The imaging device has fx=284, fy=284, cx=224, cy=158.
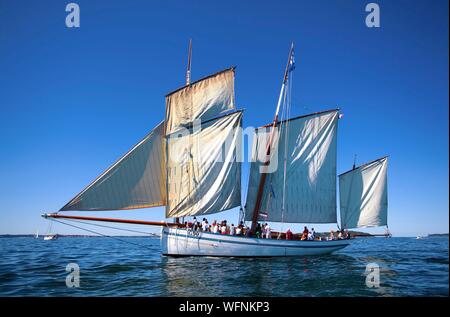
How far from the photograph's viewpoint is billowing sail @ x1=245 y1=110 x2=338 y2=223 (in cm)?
3019

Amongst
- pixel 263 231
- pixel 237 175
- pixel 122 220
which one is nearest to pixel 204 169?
pixel 237 175

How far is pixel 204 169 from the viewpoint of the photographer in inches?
1123

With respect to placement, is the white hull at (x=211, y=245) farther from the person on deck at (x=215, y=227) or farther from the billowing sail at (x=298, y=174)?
the billowing sail at (x=298, y=174)

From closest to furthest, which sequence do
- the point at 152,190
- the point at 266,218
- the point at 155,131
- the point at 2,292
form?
1. the point at 2,292
2. the point at 152,190
3. the point at 155,131
4. the point at 266,218

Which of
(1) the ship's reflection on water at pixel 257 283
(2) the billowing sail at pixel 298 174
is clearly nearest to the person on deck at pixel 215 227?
(2) the billowing sail at pixel 298 174

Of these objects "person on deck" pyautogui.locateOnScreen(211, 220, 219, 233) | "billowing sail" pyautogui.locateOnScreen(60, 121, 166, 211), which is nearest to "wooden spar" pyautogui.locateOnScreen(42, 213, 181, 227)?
"billowing sail" pyautogui.locateOnScreen(60, 121, 166, 211)

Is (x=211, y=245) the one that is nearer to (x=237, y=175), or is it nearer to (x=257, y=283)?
(x=237, y=175)

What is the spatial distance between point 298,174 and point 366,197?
886cm

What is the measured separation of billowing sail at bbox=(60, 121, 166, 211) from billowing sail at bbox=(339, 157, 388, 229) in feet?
69.3

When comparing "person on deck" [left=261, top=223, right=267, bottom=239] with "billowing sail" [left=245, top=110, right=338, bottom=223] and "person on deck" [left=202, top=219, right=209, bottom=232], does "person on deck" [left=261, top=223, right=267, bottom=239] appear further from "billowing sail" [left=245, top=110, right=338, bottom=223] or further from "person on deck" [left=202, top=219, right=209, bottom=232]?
"person on deck" [left=202, top=219, right=209, bottom=232]

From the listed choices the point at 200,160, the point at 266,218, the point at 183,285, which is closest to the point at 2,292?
the point at 183,285
